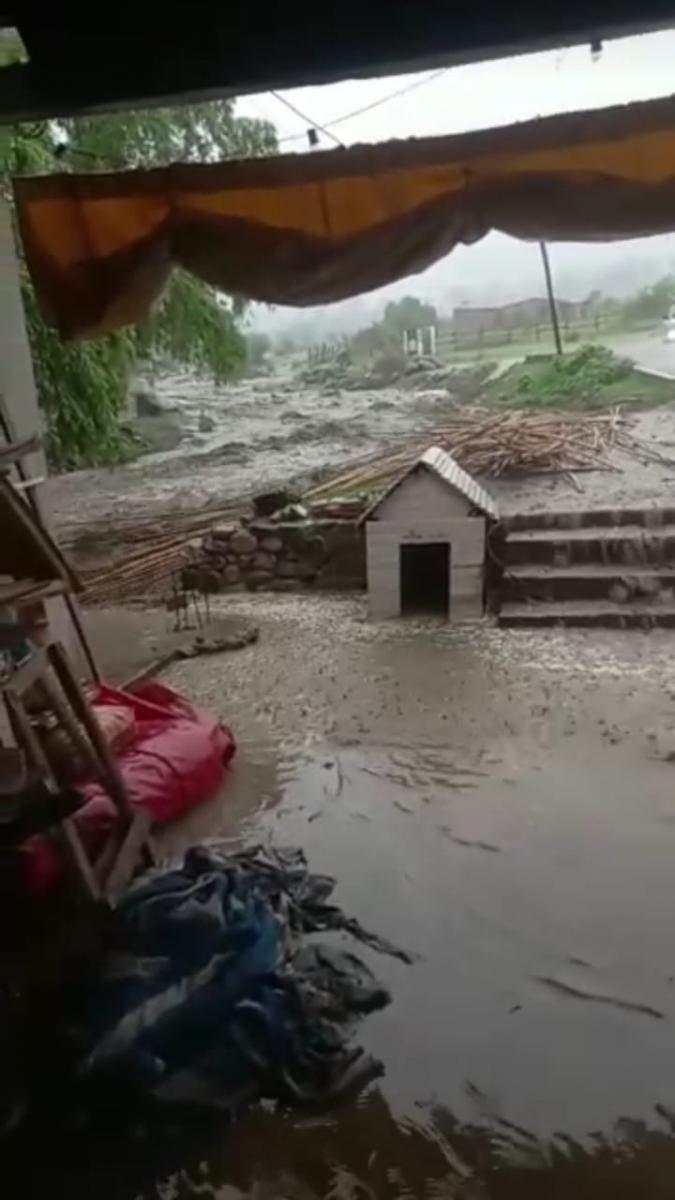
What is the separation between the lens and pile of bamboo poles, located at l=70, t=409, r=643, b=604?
6.62m

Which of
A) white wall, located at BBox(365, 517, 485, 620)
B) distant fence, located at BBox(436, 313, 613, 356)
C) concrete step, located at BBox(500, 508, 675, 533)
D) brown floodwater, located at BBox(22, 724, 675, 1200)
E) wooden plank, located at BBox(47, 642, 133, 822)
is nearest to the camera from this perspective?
brown floodwater, located at BBox(22, 724, 675, 1200)

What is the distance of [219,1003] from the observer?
2.28 meters

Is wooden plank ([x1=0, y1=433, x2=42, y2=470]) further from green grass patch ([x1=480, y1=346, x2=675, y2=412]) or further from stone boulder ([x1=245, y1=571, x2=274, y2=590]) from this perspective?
green grass patch ([x1=480, y1=346, x2=675, y2=412])

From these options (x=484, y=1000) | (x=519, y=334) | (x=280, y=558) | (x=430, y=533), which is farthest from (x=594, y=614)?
(x=519, y=334)

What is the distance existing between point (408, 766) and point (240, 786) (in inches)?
26.3

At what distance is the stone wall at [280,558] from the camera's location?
638cm

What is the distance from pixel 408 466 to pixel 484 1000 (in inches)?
200

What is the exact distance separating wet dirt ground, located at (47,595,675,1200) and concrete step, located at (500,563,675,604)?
1.36 feet

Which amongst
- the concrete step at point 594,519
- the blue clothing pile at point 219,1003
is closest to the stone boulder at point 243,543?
the concrete step at point 594,519

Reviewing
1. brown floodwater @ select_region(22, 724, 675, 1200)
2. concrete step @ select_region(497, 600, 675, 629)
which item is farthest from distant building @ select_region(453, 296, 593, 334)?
brown floodwater @ select_region(22, 724, 675, 1200)

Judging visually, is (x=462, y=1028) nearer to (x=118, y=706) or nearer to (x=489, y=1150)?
(x=489, y=1150)

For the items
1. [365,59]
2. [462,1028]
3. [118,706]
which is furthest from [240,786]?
[365,59]

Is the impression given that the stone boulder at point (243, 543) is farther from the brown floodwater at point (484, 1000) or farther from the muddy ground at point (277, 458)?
the brown floodwater at point (484, 1000)

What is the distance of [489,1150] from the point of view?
202 centimetres
